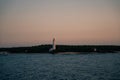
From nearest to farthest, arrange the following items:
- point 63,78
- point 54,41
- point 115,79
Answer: point 115,79 → point 63,78 → point 54,41

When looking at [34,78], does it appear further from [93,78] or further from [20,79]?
[93,78]

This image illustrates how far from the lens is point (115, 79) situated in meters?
23.5

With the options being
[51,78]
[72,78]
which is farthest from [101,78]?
[51,78]

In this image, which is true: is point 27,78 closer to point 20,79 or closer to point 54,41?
point 20,79

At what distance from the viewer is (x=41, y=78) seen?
82.9ft

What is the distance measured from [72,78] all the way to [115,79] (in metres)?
5.28

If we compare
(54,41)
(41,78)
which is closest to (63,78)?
(41,78)

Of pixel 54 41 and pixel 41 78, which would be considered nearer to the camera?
pixel 41 78

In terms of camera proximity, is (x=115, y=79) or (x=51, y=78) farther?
(x=51, y=78)

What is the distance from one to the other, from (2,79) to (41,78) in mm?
4943

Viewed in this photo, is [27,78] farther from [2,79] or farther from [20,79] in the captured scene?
[2,79]

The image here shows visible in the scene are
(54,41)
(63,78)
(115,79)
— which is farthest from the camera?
(54,41)

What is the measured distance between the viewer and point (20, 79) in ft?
81.3

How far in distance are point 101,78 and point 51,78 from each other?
636cm
